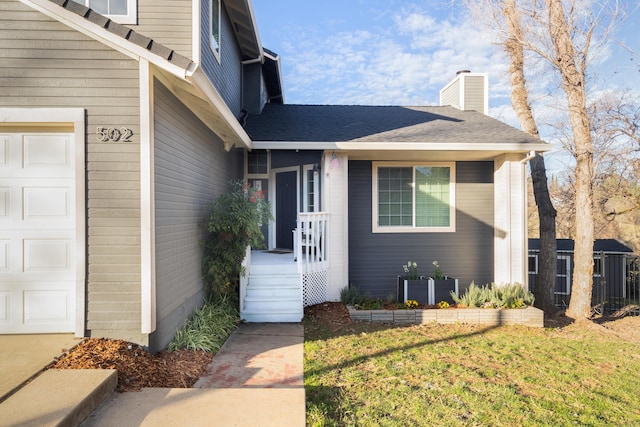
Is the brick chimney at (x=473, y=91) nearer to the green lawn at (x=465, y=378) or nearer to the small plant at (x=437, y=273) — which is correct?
the small plant at (x=437, y=273)

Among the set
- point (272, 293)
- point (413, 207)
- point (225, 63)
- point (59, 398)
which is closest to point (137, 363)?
point (59, 398)

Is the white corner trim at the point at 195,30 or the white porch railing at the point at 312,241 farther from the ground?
the white corner trim at the point at 195,30

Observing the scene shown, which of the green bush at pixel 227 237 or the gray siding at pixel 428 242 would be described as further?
the gray siding at pixel 428 242

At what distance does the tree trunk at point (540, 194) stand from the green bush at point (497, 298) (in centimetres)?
228

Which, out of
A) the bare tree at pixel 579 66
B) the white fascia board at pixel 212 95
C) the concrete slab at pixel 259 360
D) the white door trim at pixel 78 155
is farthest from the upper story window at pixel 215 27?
the bare tree at pixel 579 66

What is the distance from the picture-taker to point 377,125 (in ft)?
26.1

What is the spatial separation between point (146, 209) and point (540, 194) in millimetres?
8753

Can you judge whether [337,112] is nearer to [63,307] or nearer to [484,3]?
[484,3]

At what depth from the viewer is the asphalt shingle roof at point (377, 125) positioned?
6.99 metres

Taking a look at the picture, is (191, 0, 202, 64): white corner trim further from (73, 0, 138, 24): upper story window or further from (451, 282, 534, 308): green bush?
(451, 282, 534, 308): green bush

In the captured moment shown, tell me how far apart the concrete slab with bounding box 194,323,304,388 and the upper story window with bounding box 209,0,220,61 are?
446cm

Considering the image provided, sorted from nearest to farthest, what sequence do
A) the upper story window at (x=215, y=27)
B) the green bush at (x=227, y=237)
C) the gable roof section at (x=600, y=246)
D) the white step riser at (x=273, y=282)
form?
the green bush at (x=227, y=237) < the upper story window at (x=215, y=27) < the white step riser at (x=273, y=282) < the gable roof section at (x=600, y=246)

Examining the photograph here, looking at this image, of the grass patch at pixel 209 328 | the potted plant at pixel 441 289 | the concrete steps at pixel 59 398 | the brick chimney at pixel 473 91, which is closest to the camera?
the concrete steps at pixel 59 398

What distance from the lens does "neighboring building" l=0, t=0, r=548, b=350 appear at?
3.73m
